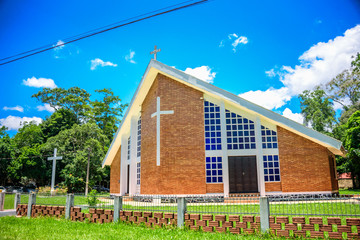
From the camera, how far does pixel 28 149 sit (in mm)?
34500

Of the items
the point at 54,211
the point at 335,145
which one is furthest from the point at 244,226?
the point at 335,145

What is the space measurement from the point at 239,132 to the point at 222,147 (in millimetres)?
1462

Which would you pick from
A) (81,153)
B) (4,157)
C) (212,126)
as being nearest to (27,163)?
(4,157)

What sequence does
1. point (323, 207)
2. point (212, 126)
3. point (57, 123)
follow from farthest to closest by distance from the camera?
1. point (57, 123)
2. point (212, 126)
3. point (323, 207)

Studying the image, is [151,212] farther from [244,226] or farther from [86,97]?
Result: [86,97]

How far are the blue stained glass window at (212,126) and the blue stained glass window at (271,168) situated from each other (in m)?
2.89

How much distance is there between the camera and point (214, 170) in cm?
1638

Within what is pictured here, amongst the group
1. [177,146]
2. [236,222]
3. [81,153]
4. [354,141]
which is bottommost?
[236,222]

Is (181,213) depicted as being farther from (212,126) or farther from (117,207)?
(212,126)

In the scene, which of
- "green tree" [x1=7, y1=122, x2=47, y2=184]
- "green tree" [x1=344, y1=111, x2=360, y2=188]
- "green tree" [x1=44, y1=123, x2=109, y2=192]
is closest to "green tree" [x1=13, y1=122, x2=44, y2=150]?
"green tree" [x1=7, y1=122, x2=47, y2=184]

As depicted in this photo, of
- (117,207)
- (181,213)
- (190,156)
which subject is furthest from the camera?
(190,156)

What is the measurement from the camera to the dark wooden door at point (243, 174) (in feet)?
54.1

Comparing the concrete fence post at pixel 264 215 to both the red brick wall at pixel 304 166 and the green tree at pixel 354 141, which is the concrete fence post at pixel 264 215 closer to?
the red brick wall at pixel 304 166

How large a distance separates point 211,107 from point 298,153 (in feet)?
18.7
